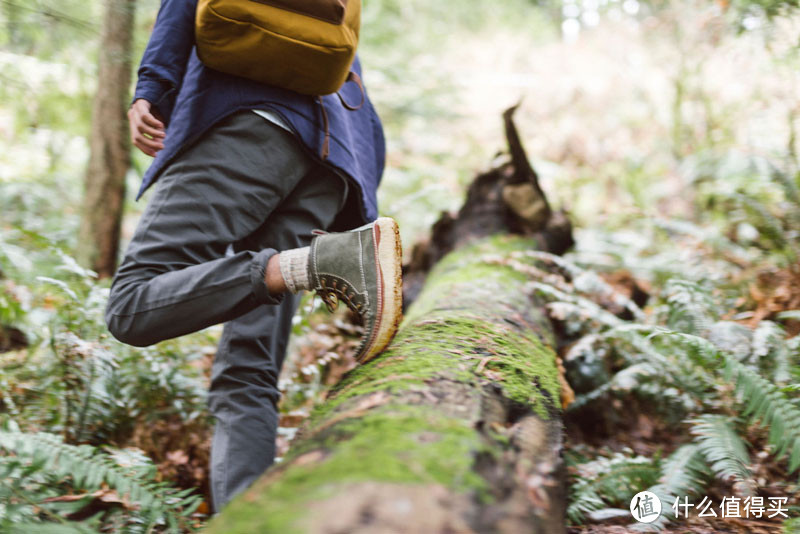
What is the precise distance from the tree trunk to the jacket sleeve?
1.84m

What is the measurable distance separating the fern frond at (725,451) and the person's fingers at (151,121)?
2.60 meters

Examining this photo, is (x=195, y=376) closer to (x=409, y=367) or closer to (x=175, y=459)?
(x=175, y=459)

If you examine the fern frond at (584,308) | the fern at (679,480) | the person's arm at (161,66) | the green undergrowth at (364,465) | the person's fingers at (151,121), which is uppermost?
the person's arm at (161,66)

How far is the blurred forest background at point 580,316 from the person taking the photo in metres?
2.06

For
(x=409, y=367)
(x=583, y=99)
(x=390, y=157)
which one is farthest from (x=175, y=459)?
(x=583, y=99)

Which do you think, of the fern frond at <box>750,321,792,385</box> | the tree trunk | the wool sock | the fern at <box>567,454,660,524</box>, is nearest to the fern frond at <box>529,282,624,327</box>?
the fern frond at <box>750,321,792,385</box>

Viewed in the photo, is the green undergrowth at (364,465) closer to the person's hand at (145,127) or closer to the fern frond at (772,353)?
the person's hand at (145,127)

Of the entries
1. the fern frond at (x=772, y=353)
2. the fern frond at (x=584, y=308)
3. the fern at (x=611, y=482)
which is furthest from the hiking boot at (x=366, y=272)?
the fern frond at (x=772, y=353)

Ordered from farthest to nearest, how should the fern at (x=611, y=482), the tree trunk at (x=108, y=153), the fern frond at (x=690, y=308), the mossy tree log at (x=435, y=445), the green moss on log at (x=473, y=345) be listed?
1. the tree trunk at (x=108, y=153)
2. the fern frond at (x=690, y=308)
3. the fern at (x=611, y=482)
4. the green moss on log at (x=473, y=345)
5. the mossy tree log at (x=435, y=445)

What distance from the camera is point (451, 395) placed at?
62.2 inches

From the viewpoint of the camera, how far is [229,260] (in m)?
1.87

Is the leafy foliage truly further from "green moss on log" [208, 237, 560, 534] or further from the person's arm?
the person's arm

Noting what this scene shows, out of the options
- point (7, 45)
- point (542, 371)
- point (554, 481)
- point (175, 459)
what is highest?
point (7, 45)

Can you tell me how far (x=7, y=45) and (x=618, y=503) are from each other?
4.65 m
